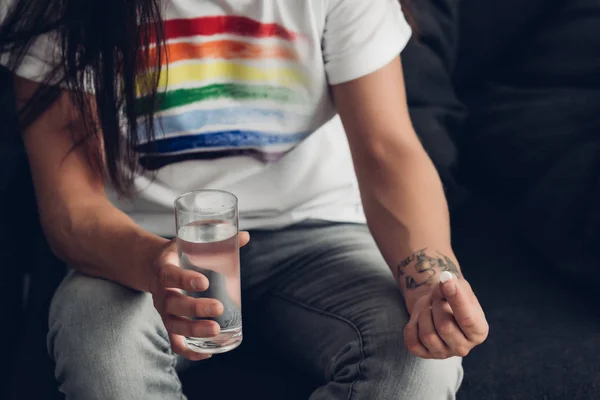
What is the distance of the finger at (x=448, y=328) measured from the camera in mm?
965

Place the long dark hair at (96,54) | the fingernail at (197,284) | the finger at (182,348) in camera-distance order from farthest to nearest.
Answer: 1. the long dark hair at (96,54)
2. the finger at (182,348)
3. the fingernail at (197,284)

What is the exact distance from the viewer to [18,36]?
1162 mm

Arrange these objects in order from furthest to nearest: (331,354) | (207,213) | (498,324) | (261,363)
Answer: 1. (498,324)
2. (261,363)
3. (331,354)
4. (207,213)

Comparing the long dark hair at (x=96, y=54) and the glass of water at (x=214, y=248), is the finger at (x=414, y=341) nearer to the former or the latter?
the glass of water at (x=214, y=248)

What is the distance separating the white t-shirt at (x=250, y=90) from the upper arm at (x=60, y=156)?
54 mm

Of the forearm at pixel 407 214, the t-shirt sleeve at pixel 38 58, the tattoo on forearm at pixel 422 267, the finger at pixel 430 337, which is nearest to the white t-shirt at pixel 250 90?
the t-shirt sleeve at pixel 38 58

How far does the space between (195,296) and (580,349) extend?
0.62 metres

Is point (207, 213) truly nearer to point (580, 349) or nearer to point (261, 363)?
point (261, 363)

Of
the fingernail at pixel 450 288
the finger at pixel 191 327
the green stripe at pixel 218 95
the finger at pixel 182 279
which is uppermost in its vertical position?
the green stripe at pixel 218 95

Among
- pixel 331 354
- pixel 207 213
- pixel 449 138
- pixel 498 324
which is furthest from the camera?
pixel 449 138

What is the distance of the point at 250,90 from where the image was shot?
121 cm

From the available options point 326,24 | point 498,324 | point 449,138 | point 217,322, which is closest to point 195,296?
point 217,322

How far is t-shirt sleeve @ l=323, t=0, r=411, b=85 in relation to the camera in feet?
3.93

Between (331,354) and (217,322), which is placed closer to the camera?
(217,322)
